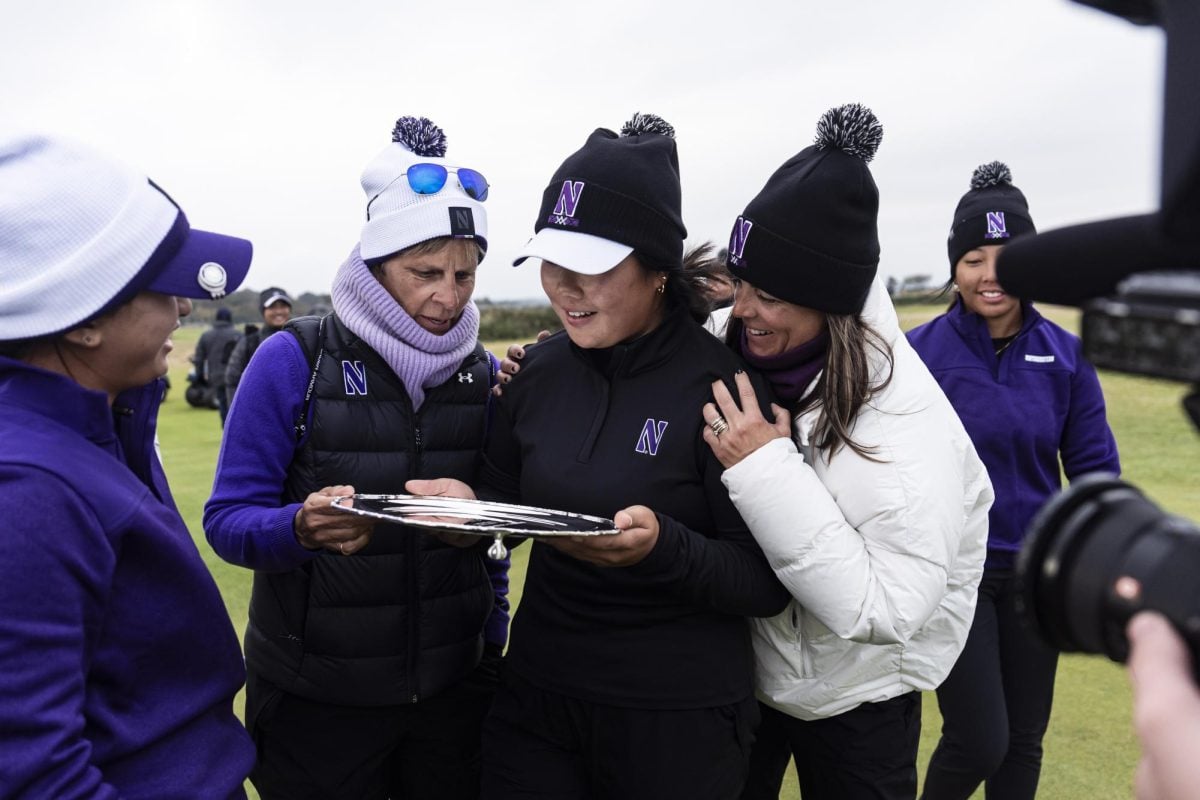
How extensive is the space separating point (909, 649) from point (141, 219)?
210 centimetres

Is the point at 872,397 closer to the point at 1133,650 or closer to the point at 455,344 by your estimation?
the point at 455,344

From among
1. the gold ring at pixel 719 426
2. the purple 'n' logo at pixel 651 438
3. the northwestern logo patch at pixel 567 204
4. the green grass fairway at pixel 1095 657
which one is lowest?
the green grass fairway at pixel 1095 657

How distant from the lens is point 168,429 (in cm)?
1412

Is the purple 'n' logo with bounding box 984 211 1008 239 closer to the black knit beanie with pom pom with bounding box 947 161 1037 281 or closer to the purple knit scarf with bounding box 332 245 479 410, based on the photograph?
the black knit beanie with pom pom with bounding box 947 161 1037 281

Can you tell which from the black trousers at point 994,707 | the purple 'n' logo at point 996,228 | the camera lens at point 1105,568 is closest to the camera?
the camera lens at point 1105,568

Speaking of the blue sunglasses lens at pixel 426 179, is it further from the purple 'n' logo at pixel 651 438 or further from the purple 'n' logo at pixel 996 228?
the purple 'n' logo at pixel 996 228

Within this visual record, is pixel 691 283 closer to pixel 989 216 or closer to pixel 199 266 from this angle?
pixel 199 266

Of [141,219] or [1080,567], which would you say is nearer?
[1080,567]

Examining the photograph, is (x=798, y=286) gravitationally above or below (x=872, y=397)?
above

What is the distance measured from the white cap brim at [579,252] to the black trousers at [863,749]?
53.4 inches

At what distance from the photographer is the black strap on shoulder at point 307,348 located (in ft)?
7.31

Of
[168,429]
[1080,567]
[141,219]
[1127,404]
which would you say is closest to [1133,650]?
[1080,567]

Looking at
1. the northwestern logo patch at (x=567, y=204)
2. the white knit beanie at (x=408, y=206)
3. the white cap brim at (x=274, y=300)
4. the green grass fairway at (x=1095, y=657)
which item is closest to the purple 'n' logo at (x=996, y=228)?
Answer: the green grass fairway at (x=1095, y=657)

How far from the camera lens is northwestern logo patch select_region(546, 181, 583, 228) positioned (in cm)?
222
